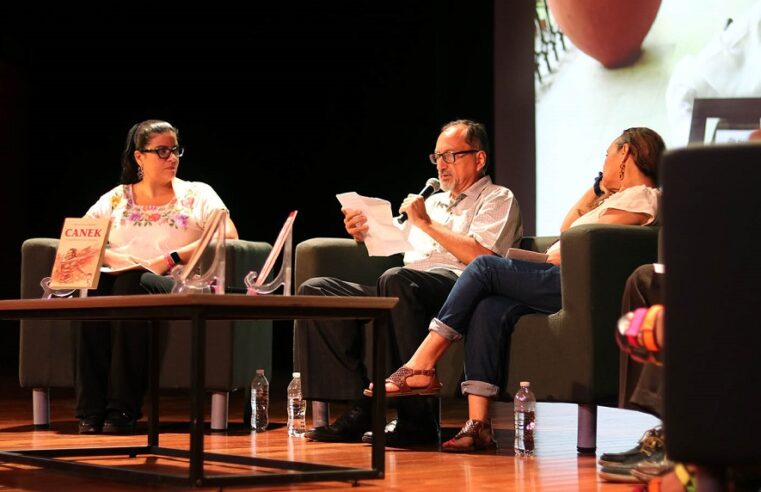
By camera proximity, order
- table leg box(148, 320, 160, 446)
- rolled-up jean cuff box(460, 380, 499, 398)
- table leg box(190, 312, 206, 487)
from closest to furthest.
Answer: table leg box(190, 312, 206, 487) < table leg box(148, 320, 160, 446) < rolled-up jean cuff box(460, 380, 499, 398)

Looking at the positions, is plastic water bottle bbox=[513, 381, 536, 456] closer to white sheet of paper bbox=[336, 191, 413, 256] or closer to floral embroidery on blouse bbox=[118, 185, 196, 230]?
white sheet of paper bbox=[336, 191, 413, 256]

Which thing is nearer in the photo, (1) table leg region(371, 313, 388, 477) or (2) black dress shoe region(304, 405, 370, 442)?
(1) table leg region(371, 313, 388, 477)

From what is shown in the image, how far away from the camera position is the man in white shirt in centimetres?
334

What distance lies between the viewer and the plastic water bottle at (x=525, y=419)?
9.97 feet

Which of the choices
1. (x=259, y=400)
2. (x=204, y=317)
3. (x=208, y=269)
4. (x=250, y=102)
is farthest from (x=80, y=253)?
(x=250, y=102)

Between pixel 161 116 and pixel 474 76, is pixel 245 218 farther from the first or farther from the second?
pixel 474 76

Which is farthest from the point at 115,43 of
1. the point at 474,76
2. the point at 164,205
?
the point at 164,205

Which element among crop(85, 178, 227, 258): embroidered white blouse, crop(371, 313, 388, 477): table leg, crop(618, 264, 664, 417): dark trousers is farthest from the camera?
crop(85, 178, 227, 258): embroidered white blouse

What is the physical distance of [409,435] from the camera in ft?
11.0

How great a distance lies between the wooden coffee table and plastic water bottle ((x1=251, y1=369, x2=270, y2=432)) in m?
1.00

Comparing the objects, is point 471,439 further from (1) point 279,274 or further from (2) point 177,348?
(2) point 177,348

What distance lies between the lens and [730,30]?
4.44 meters

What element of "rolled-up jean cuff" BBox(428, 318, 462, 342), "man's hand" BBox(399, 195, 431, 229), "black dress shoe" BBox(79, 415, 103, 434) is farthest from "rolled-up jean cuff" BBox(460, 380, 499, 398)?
"black dress shoe" BBox(79, 415, 103, 434)

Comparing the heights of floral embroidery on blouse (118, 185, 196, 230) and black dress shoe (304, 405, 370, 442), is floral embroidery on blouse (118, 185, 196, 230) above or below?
above
